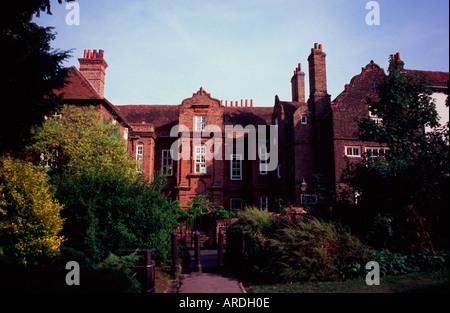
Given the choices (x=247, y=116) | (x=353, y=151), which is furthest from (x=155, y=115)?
(x=353, y=151)

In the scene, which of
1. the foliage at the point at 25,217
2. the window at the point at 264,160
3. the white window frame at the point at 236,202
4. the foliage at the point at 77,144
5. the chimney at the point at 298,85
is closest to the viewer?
the foliage at the point at 25,217

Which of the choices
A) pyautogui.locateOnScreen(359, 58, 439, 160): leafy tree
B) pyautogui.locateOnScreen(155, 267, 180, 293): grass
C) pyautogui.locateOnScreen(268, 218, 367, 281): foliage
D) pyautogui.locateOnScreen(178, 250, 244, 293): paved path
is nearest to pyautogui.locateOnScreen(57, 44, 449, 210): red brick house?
pyautogui.locateOnScreen(359, 58, 439, 160): leafy tree

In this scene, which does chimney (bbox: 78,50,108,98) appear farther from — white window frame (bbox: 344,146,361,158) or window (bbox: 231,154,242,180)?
white window frame (bbox: 344,146,361,158)

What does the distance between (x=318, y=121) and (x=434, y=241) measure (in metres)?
15.8

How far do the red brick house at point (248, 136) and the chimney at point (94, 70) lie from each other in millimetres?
75

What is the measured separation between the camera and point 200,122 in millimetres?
27328

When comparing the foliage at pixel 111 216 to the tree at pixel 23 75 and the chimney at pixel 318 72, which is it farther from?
the chimney at pixel 318 72

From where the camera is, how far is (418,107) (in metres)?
12.0

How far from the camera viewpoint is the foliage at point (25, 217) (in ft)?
28.1

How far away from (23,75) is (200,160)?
61.1ft

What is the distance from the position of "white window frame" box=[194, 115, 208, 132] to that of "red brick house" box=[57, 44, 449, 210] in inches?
3.7

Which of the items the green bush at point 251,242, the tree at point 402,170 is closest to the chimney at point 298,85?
the tree at point 402,170

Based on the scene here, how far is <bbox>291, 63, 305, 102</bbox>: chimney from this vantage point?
102ft

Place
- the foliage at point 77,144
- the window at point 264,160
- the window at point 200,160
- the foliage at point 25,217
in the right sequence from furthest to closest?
the window at point 264,160
the window at point 200,160
the foliage at point 77,144
the foliage at point 25,217
